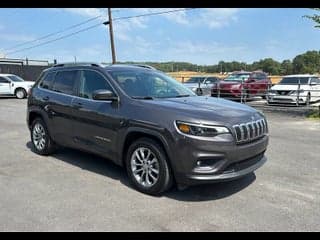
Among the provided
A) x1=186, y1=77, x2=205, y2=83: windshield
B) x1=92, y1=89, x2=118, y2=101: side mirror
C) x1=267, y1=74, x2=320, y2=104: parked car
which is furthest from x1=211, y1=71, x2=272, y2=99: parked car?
x1=92, y1=89, x2=118, y2=101: side mirror

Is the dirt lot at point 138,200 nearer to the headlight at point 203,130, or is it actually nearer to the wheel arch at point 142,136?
the wheel arch at point 142,136

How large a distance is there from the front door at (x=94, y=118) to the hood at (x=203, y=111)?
72 centimetres

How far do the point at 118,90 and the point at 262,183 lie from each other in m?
2.51

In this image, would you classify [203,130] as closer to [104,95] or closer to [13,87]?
[104,95]

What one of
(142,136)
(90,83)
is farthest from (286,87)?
(142,136)

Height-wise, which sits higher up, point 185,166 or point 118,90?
point 118,90

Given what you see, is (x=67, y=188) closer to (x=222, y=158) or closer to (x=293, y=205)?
(x=222, y=158)

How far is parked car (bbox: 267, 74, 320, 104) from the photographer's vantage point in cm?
1612

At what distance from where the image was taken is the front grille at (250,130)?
452 centimetres

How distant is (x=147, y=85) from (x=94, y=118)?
97cm

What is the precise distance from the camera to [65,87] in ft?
21.1

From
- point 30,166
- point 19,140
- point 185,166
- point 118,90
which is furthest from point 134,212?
point 19,140

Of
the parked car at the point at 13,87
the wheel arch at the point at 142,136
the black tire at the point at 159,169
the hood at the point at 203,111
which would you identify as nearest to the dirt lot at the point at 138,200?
the black tire at the point at 159,169
